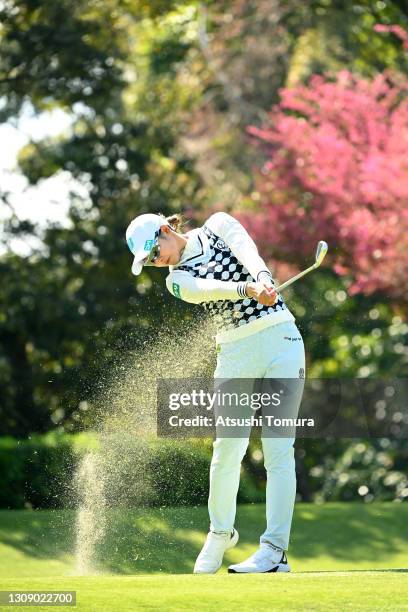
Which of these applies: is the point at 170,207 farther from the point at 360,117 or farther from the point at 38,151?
the point at 360,117

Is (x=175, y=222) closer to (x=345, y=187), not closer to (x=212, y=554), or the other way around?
(x=212, y=554)

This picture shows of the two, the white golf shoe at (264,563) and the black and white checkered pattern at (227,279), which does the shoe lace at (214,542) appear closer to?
the white golf shoe at (264,563)

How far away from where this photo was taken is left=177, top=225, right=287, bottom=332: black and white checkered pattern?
4.80 metres

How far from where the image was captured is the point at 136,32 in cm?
1666

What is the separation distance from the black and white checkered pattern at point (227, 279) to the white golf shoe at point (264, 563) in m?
0.88

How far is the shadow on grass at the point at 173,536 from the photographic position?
5801 mm

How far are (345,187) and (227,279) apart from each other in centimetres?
748

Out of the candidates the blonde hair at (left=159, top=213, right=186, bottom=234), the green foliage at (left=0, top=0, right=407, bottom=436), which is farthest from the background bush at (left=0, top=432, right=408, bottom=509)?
the blonde hair at (left=159, top=213, right=186, bottom=234)

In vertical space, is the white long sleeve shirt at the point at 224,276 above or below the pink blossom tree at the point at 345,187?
above

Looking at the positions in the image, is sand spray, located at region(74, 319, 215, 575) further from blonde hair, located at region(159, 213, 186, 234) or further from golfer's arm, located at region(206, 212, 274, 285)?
golfer's arm, located at region(206, 212, 274, 285)

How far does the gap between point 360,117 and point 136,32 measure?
5026 mm

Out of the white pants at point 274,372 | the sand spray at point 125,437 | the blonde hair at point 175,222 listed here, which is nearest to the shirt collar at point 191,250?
the blonde hair at point 175,222

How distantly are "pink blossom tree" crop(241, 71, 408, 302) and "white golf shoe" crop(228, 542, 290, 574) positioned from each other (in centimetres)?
617

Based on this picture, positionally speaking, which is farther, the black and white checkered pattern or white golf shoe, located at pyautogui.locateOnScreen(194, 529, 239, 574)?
white golf shoe, located at pyautogui.locateOnScreen(194, 529, 239, 574)
